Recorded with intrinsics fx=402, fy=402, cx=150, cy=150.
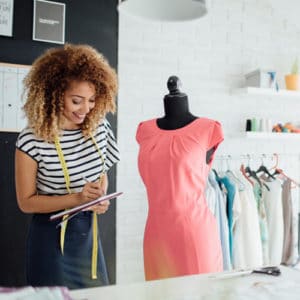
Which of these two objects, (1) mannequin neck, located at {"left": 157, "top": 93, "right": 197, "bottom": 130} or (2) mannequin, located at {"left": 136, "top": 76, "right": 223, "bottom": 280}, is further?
(1) mannequin neck, located at {"left": 157, "top": 93, "right": 197, "bottom": 130}

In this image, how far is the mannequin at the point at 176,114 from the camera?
1860 mm

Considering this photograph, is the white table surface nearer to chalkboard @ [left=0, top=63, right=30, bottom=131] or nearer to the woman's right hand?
the woman's right hand

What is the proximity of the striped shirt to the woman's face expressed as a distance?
0.16ft

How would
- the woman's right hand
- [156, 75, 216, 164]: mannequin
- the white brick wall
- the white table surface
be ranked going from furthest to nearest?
1. the white brick wall
2. [156, 75, 216, 164]: mannequin
3. the woman's right hand
4. the white table surface

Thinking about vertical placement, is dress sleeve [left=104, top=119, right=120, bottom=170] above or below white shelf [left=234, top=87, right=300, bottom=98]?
below

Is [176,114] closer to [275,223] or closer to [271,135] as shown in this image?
[275,223]

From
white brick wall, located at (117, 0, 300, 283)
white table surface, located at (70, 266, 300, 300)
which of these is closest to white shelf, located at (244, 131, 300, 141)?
white brick wall, located at (117, 0, 300, 283)

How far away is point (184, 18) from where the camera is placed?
1.38 meters

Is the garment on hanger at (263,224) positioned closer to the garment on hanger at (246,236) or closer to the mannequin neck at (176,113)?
the garment on hanger at (246,236)

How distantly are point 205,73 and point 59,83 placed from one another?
1.57 metres

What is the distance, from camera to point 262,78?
3049 mm

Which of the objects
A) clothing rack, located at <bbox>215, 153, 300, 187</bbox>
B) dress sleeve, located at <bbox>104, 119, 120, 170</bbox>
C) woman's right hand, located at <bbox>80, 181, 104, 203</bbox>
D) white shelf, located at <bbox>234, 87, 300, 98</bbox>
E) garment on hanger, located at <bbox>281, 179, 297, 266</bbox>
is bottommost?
garment on hanger, located at <bbox>281, 179, 297, 266</bbox>

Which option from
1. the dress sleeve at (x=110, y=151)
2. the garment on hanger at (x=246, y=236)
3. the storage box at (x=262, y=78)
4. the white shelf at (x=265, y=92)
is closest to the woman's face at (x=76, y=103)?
the dress sleeve at (x=110, y=151)

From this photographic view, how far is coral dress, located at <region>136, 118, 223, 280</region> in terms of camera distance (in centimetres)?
172
